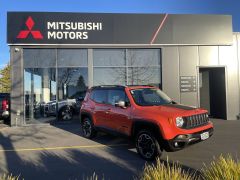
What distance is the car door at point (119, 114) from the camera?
873 cm

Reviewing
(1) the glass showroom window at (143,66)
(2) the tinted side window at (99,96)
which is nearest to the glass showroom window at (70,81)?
(1) the glass showroom window at (143,66)

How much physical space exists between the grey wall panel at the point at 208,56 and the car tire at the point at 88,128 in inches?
326

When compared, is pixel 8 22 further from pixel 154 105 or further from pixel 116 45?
pixel 154 105

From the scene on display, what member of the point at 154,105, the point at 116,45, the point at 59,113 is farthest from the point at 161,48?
the point at 154,105

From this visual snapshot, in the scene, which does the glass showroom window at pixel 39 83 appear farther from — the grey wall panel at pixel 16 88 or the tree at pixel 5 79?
the tree at pixel 5 79

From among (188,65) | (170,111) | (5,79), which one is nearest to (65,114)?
(188,65)

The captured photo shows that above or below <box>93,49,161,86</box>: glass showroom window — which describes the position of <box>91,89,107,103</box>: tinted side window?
below

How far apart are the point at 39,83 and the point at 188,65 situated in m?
7.71

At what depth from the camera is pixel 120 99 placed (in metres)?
9.34

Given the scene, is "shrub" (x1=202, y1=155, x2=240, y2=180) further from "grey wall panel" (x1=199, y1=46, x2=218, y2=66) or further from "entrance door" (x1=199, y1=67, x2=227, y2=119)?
"entrance door" (x1=199, y1=67, x2=227, y2=119)

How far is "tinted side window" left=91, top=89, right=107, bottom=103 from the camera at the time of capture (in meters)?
10.3

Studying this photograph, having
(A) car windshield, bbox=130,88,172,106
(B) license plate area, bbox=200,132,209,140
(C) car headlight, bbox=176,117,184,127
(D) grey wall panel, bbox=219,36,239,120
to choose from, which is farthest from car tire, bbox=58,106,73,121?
(C) car headlight, bbox=176,117,184,127

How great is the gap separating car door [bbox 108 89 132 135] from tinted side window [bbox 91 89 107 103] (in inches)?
12.6

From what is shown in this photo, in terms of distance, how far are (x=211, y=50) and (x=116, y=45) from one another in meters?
5.07
